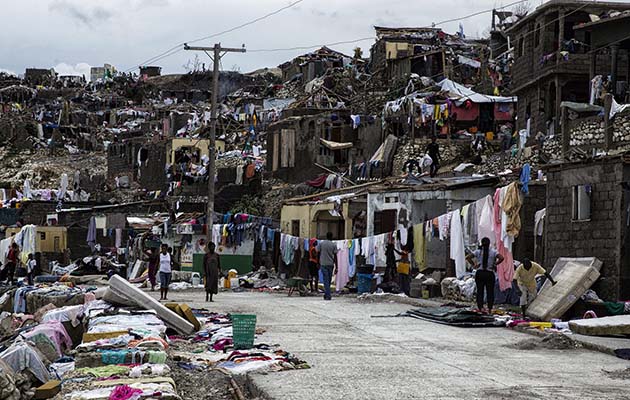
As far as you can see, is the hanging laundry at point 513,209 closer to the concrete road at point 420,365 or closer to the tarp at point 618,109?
the concrete road at point 420,365

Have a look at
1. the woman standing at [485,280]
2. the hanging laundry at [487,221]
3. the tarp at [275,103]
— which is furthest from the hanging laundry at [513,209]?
the tarp at [275,103]

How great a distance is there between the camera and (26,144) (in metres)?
78.2

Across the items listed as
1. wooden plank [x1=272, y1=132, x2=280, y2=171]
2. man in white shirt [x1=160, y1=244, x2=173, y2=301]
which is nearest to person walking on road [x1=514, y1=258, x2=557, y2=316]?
man in white shirt [x1=160, y1=244, x2=173, y2=301]

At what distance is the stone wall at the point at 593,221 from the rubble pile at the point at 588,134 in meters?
7.97

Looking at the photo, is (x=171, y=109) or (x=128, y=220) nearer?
(x=128, y=220)

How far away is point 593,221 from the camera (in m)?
17.1

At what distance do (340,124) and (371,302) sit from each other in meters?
22.1

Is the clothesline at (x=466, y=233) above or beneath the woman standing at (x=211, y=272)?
above

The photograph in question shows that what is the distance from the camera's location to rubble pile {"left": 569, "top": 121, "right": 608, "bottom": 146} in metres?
26.1

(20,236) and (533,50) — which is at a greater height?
(533,50)

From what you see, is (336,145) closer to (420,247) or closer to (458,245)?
(420,247)

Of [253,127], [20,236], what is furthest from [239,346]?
[253,127]

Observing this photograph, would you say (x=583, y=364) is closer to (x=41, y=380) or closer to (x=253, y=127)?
(x=41, y=380)

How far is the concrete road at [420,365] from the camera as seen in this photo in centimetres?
918
